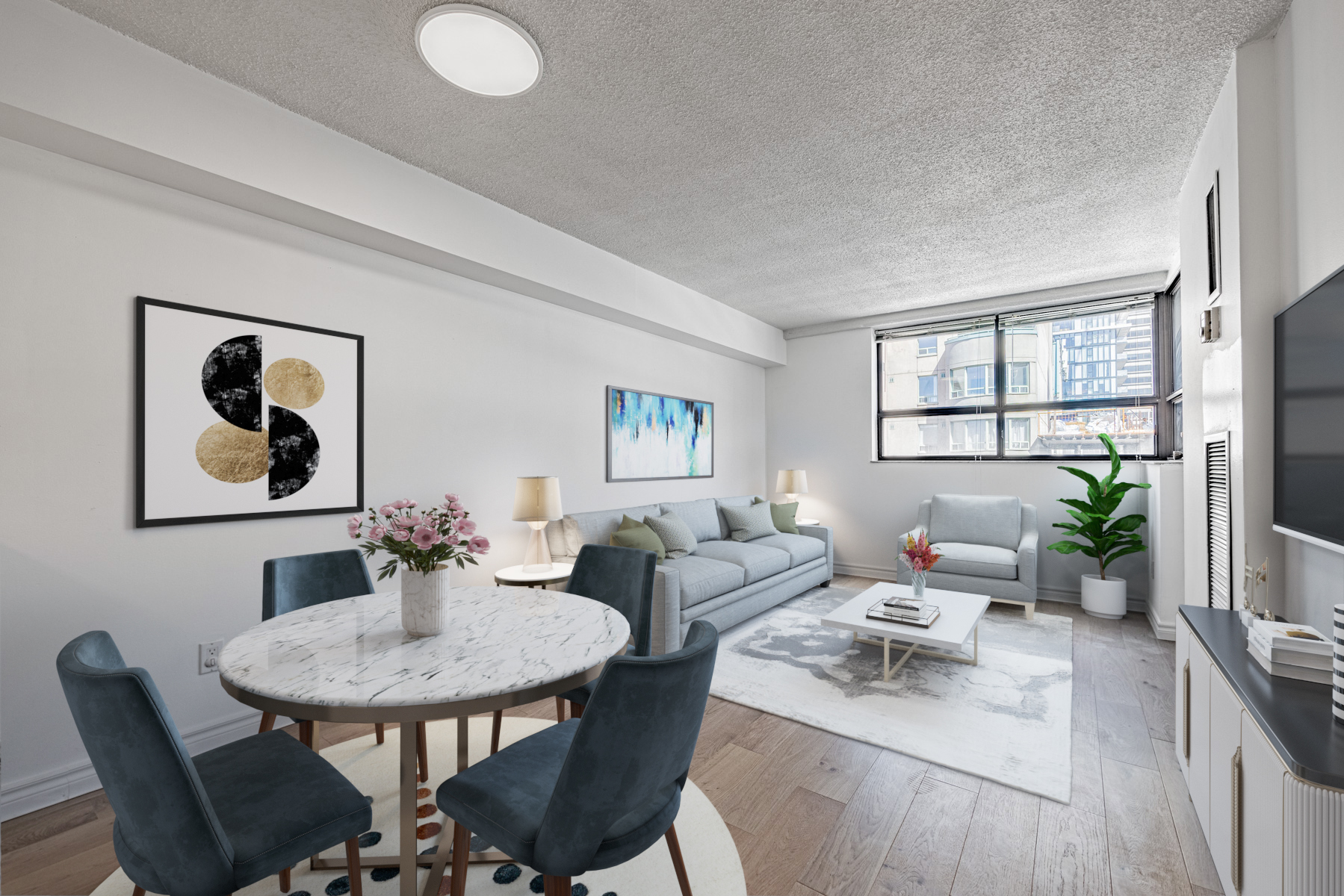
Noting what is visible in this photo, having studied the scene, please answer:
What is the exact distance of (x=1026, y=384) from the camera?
17.3ft

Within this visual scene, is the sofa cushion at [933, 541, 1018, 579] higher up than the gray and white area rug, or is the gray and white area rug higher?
the sofa cushion at [933, 541, 1018, 579]

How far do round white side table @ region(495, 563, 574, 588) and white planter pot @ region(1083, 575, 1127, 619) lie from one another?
4001mm

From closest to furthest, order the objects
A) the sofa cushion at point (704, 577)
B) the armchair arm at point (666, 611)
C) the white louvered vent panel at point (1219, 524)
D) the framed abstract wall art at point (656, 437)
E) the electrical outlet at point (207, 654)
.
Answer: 1. the white louvered vent panel at point (1219, 524)
2. the electrical outlet at point (207, 654)
3. the armchair arm at point (666, 611)
4. the sofa cushion at point (704, 577)
5. the framed abstract wall art at point (656, 437)

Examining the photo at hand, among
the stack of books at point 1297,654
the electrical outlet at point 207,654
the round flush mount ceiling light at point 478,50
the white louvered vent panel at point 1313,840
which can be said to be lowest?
the electrical outlet at point 207,654

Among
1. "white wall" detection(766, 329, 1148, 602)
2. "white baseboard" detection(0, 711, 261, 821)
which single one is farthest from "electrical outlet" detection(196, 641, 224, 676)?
"white wall" detection(766, 329, 1148, 602)

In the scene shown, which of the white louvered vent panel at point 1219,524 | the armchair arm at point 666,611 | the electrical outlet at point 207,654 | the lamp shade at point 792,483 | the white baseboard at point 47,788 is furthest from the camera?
the lamp shade at point 792,483

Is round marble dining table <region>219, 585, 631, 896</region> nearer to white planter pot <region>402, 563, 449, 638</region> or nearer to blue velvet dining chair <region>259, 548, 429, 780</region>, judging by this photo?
white planter pot <region>402, 563, 449, 638</region>

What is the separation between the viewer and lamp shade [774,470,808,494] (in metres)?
5.93

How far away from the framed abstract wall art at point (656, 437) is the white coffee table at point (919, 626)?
6.58 ft

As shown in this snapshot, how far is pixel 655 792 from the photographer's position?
4.09 ft

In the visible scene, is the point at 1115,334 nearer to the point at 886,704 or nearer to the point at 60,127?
the point at 886,704

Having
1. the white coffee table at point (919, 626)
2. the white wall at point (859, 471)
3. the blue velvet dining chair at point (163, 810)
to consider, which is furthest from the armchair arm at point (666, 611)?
the white wall at point (859, 471)

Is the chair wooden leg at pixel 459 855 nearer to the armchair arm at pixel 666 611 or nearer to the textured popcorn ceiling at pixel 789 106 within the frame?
the armchair arm at pixel 666 611

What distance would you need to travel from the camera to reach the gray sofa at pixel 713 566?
3.49 m
